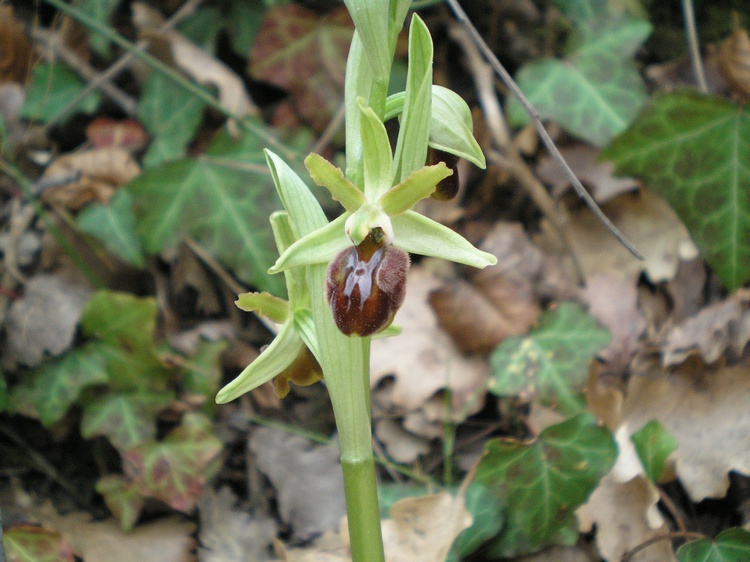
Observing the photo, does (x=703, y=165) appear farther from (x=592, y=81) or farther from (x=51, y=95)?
(x=51, y=95)

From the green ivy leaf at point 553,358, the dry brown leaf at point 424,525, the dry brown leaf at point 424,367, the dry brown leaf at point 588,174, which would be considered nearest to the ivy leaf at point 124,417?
the dry brown leaf at point 424,367

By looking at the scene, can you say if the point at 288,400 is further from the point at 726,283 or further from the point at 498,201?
the point at 726,283

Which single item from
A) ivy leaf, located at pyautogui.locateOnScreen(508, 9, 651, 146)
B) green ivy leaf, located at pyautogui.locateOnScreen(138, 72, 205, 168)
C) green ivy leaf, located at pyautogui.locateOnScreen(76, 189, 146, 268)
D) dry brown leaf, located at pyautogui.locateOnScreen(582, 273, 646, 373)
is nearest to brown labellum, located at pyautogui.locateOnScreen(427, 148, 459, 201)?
dry brown leaf, located at pyautogui.locateOnScreen(582, 273, 646, 373)

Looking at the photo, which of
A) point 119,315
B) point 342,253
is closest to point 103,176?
point 119,315

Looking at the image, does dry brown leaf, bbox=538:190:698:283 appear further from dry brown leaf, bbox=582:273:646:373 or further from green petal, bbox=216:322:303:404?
green petal, bbox=216:322:303:404

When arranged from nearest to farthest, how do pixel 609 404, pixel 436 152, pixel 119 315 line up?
pixel 436 152
pixel 609 404
pixel 119 315

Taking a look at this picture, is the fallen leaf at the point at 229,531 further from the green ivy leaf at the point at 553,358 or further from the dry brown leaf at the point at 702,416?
the dry brown leaf at the point at 702,416
